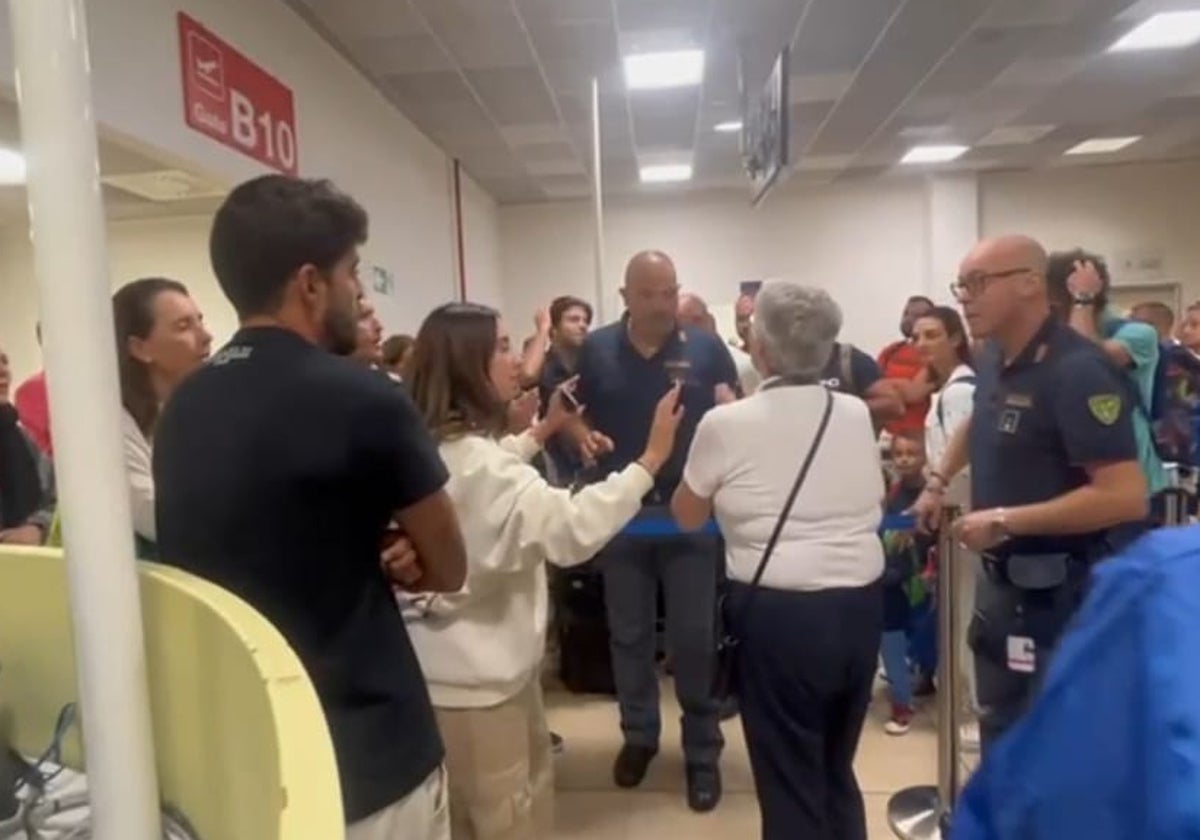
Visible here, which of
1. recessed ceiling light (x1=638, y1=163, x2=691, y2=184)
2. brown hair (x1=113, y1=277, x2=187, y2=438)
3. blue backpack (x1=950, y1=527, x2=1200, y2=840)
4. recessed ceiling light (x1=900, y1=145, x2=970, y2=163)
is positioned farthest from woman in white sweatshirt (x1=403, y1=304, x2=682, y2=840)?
recessed ceiling light (x1=900, y1=145, x2=970, y2=163)

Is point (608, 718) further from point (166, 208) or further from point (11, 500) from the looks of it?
point (166, 208)

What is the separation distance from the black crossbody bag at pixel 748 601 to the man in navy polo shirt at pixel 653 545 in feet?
2.28

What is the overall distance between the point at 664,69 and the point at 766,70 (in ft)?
2.18

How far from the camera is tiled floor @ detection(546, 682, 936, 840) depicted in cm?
295

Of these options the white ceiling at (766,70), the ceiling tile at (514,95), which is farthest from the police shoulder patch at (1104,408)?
the ceiling tile at (514,95)

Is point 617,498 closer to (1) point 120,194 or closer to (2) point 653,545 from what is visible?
(2) point 653,545

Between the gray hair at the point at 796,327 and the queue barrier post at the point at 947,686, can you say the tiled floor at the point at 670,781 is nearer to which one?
the queue barrier post at the point at 947,686

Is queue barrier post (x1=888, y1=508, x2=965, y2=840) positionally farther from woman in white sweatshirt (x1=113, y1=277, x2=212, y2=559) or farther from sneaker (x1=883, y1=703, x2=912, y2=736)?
woman in white sweatshirt (x1=113, y1=277, x2=212, y2=559)

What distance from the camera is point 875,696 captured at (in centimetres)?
405

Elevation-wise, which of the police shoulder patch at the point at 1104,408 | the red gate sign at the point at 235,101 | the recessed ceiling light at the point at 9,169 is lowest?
the police shoulder patch at the point at 1104,408

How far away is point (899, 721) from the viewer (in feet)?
12.1

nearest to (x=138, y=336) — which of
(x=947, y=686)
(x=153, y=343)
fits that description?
(x=153, y=343)

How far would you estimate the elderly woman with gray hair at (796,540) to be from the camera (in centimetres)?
213

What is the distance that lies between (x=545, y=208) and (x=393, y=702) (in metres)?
10.8
